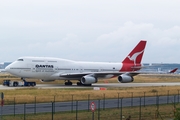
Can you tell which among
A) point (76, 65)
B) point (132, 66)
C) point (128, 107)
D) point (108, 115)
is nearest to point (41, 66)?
point (76, 65)

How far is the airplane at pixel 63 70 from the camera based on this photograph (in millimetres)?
58250

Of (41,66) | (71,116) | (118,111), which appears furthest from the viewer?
(41,66)

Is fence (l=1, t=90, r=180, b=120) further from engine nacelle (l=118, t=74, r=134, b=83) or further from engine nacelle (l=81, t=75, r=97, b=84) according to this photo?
engine nacelle (l=118, t=74, r=134, b=83)

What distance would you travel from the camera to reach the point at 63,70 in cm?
6247

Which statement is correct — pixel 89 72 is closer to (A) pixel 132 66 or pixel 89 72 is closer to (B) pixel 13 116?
(A) pixel 132 66

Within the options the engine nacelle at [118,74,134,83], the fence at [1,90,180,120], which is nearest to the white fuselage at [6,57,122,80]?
the engine nacelle at [118,74,134,83]

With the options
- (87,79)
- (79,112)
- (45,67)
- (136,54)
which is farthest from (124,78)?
(79,112)

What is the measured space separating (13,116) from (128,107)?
1119 cm

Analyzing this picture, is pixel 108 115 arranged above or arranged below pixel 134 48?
below

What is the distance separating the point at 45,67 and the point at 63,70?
13.0ft

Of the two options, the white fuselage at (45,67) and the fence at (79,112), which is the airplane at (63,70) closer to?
the white fuselage at (45,67)

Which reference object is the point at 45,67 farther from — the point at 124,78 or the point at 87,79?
the point at 124,78

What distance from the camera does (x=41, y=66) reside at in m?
59.2

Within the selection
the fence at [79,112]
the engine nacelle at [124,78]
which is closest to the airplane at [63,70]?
the engine nacelle at [124,78]
